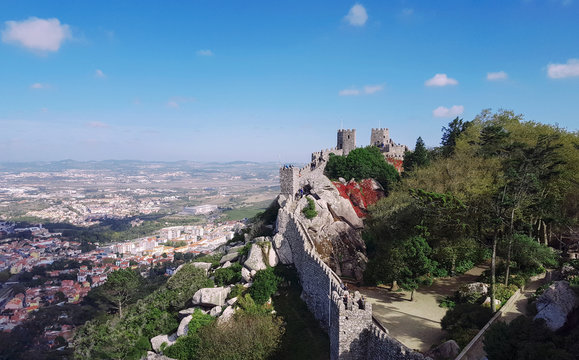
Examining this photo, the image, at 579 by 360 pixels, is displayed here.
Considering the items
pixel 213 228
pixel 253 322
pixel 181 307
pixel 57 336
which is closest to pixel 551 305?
pixel 253 322

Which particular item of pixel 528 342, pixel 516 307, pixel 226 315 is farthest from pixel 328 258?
pixel 528 342

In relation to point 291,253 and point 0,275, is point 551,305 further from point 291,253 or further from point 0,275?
point 0,275

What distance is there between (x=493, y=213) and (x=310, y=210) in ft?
41.5

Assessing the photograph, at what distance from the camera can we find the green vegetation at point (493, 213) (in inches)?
738

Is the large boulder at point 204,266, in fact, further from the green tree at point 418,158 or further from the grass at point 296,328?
the green tree at point 418,158

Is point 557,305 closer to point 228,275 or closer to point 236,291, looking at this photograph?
point 236,291

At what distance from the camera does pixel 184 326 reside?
19828 mm

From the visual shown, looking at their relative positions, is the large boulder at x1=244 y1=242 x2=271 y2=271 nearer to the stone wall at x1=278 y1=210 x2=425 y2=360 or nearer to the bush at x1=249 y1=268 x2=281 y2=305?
the bush at x1=249 y1=268 x2=281 y2=305

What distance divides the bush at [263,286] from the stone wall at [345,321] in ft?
7.38

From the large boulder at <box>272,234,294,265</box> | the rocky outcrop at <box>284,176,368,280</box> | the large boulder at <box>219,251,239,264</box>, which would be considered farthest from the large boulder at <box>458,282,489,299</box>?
the large boulder at <box>219,251,239,264</box>

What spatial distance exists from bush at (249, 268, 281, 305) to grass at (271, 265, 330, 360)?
625mm

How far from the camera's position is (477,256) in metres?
23.3

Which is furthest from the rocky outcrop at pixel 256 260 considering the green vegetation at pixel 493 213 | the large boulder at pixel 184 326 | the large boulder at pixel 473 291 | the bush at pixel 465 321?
the large boulder at pixel 473 291

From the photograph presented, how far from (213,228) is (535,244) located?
9787 cm
